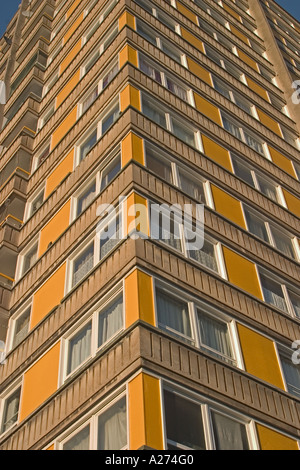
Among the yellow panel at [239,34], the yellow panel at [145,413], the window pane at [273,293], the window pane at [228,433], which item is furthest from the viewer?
the yellow panel at [239,34]

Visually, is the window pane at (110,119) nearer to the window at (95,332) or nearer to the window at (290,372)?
the window at (95,332)

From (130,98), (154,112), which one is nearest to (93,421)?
(130,98)

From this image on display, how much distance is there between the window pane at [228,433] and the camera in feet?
37.9

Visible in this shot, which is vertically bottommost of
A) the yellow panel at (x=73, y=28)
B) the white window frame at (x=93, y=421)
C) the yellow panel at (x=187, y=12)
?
the white window frame at (x=93, y=421)

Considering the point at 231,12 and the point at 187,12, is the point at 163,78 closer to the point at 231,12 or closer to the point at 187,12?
the point at 187,12

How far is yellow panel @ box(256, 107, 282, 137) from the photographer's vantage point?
87.1 feet

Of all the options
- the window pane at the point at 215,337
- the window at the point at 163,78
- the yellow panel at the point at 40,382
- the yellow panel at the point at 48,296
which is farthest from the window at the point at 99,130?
the window pane at the point at 215,337

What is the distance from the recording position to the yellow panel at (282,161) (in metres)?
24.2

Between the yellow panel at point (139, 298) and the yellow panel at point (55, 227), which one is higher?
the yellow panel at point (55, 227)

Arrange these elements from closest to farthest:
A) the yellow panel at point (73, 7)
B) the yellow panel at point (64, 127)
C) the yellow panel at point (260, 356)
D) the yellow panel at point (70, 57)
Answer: the yellow panel at point (260, 356), the yellow panel at point (64, 127), the yellow panel at point (70, 57), the yellow panel at point (73, 7)

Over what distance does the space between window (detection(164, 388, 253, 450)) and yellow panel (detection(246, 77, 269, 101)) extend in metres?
19.8

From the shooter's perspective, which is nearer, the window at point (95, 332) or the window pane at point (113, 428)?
the window pane at point (113, 428)

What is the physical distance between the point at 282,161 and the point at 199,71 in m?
5.23

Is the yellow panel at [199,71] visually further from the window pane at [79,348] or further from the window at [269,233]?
the window pane at [79,348]
